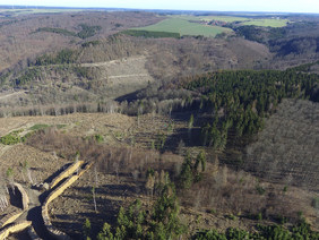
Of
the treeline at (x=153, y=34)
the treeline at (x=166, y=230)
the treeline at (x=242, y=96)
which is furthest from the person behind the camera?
the treeline at (x=153, y=34)

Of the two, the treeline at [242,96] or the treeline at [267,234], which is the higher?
the treeline at [242,96]

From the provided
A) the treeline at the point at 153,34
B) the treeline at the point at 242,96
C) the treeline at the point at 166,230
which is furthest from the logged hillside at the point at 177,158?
the treeline at the point at 153,34

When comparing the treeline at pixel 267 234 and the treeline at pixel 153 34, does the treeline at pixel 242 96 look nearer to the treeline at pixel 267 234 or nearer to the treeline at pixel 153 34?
the treeline at pixel 267 234

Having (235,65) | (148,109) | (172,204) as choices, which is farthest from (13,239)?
(235,65)

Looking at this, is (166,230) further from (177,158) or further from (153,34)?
(153,34)

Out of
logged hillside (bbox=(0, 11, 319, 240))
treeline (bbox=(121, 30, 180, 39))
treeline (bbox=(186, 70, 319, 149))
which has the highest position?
treeline (bbox=(121, 30, 180, 39))

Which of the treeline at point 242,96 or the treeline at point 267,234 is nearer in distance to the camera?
the treeline at point 267,234

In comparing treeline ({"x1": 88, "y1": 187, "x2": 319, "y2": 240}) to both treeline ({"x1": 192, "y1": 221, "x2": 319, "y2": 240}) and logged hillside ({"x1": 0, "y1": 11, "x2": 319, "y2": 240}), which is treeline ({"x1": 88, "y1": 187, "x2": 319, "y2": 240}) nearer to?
treeline ({"x1": 192, "y1": 221, "x2": 319, "y2": 240})

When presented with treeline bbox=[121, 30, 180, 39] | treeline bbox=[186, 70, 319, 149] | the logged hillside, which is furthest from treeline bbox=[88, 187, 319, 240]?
treeline bbox=[121, 30, 180, 39]

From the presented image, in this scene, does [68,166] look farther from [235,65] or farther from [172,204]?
[235,65]

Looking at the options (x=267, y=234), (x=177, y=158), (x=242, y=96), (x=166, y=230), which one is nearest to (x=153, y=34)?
(x=242, y=96)

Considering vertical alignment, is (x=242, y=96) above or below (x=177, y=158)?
above

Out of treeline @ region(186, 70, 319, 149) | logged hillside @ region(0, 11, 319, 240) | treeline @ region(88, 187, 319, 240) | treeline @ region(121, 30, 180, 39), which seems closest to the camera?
treeline @ region(88, 187, 319, 240)
